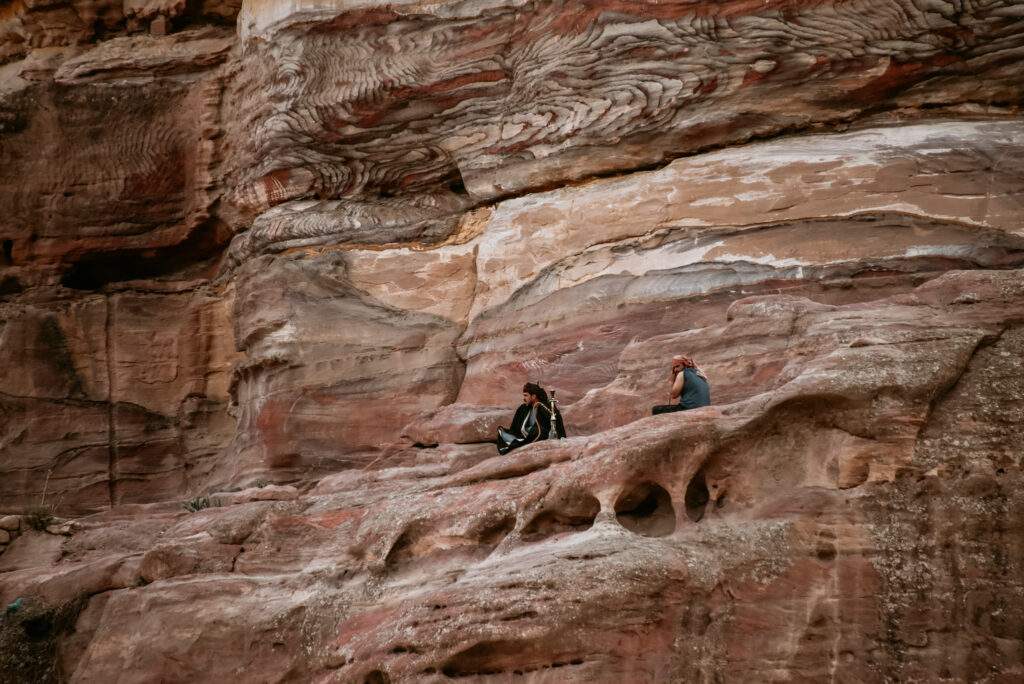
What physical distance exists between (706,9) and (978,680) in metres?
9.73

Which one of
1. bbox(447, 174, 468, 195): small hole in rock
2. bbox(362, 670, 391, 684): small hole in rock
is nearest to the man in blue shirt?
bbox(362, 670, 391, 684): small hole in rock

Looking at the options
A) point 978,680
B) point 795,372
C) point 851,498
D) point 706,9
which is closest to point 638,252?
point 706,9

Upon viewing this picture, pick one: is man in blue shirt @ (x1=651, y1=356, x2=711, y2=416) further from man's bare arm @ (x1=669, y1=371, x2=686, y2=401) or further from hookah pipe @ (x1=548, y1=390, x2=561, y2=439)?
hookah pipe @ (x1=548, y1=390, x2=561, y2=439)

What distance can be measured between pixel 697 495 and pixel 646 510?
0.47 meters

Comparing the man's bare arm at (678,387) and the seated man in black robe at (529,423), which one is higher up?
the man's bare arm at (678,387)

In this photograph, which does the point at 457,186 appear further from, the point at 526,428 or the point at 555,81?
the point at 526,428

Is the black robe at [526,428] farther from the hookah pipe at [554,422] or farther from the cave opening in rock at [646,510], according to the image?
the cave opening in rock at [646,510]

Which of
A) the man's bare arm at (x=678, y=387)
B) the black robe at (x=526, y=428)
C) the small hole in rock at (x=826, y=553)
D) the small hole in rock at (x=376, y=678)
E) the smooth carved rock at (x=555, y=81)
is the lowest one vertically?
the small hole in rock at (x=376, y=678)

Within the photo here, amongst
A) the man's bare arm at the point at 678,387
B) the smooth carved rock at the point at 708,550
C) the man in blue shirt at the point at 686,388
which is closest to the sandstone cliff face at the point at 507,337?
the smooth carved rock at the point at 708,550

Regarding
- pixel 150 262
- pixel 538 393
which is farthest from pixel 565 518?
pixel 150 262

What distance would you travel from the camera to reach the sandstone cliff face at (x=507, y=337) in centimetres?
1024

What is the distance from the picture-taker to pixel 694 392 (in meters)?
12.3

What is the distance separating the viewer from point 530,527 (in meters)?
11.6

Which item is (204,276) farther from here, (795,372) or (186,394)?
(795,372)
